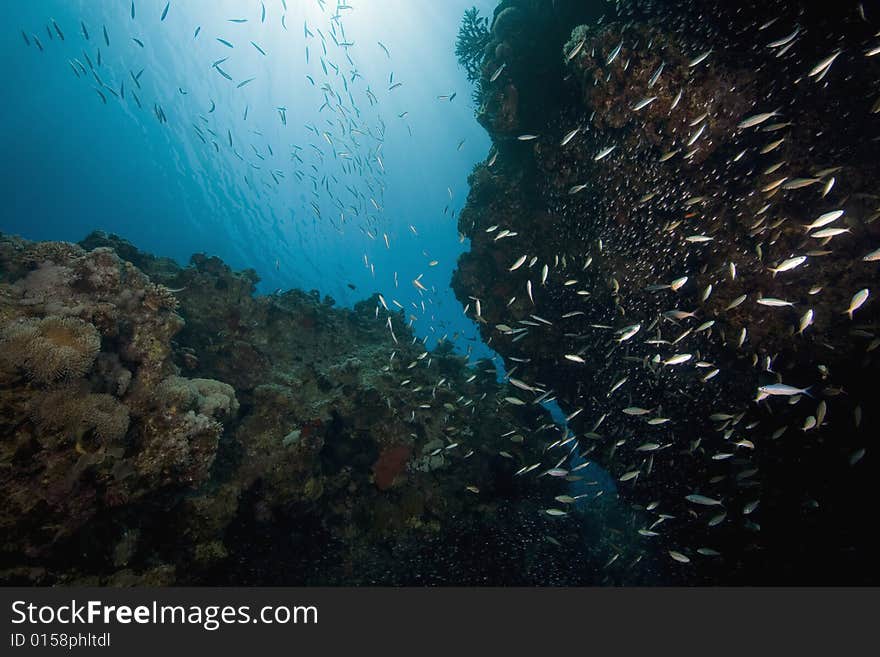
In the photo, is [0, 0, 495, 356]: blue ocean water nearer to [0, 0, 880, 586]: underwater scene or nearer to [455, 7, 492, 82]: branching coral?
[455, 7, 492, 82]: branching coral

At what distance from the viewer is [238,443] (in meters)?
8.42

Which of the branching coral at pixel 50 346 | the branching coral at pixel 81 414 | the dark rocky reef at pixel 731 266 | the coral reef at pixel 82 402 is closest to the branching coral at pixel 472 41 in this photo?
the dark rocky reef at pixel 731 266

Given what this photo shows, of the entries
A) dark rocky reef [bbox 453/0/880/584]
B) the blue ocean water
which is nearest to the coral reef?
dark rocky reef [bbox 453/0/880/584]

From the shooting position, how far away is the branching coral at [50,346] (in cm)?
486

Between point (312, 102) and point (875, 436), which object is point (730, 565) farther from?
point (312, 102)

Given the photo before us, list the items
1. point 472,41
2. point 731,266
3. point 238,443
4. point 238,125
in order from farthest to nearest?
point 238,125, point 472,41, point 238,443, point 731,266

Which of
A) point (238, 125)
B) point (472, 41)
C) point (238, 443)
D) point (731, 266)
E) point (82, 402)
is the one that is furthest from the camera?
point (238, 125)

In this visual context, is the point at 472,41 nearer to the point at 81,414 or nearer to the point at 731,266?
the point at 731,266

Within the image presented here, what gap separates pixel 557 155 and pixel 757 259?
17.3 feet

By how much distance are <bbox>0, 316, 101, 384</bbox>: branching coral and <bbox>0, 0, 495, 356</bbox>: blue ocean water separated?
31.5ft

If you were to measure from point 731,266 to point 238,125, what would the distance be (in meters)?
52.9

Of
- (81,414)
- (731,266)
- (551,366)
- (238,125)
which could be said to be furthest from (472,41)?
(238,125)

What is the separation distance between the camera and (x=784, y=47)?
22.5 ft
